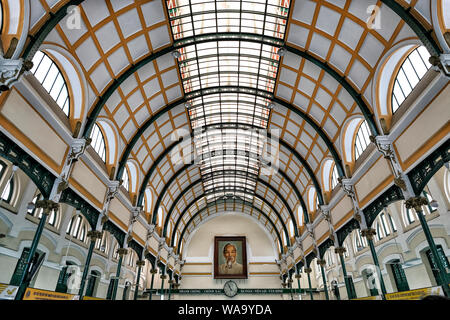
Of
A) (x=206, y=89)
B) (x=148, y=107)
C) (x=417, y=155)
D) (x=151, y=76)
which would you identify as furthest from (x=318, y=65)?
(x=148, y=107)

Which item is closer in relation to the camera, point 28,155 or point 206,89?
point 28,155

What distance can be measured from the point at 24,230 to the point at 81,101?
885 centimetres

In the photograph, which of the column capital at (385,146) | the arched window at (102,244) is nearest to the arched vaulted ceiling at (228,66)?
the column capital at (385,146)

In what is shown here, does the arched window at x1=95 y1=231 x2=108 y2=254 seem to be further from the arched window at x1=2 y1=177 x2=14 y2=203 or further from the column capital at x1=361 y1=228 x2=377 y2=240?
the column capital at x1=361 y1=228 x2=377 y2=240

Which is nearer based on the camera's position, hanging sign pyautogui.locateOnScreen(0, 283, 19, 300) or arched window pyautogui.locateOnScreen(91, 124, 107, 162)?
hanging sign pyautogui.locateOnScreen(0, 283, 19, 300)

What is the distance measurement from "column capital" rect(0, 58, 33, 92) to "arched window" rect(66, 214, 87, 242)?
14438mm

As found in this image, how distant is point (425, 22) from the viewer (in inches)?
405

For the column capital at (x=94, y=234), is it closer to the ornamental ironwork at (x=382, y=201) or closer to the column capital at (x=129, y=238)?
the column capital at (x=129, y=238)

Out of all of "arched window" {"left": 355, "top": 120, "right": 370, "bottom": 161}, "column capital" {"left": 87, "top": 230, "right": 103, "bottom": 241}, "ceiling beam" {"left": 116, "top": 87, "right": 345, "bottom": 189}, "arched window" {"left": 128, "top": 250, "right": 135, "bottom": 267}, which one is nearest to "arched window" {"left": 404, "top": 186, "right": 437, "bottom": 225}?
"arched window" {"left": 355, "top": 120, "right": 370, "bottom": 161}

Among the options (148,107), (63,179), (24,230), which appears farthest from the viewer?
(148,107)

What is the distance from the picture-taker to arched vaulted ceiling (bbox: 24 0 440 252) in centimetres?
1285

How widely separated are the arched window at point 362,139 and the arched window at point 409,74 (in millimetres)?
3149

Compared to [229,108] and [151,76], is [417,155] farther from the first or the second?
[229,108]

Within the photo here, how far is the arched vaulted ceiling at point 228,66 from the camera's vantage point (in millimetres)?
12852
